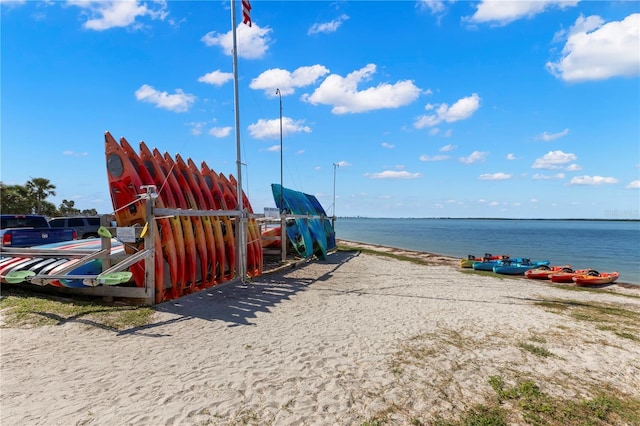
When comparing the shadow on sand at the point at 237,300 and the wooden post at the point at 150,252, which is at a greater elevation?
the wooden post at the point at 150,252

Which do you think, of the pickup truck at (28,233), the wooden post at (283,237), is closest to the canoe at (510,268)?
the wooden post at (283,237)

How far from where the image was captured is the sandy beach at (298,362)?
3.50 metres

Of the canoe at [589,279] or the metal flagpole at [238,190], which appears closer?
the metal flagpole at [238,190]

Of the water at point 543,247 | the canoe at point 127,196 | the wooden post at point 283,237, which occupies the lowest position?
the water at point 543,247

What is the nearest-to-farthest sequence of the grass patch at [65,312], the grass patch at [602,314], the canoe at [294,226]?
the grass patch at [65,312] < the grass patch at [602,314] < the canoe at [294,226]

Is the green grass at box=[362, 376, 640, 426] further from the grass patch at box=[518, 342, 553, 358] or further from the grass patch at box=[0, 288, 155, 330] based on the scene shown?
the grass patch at box=[0, 288, 155, 330]

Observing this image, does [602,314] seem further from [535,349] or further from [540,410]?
[540,410]

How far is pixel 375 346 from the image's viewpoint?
5340 millimetres

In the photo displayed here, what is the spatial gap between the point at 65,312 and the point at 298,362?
4.62 meters

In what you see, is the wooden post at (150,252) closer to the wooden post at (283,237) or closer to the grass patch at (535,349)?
the grass patch at (535,349)

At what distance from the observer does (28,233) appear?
34.7ft

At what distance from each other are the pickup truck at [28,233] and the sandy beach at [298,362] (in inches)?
230

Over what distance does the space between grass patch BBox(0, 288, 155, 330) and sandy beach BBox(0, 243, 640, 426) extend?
0.74ft

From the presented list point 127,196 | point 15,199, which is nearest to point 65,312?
point 127,196
